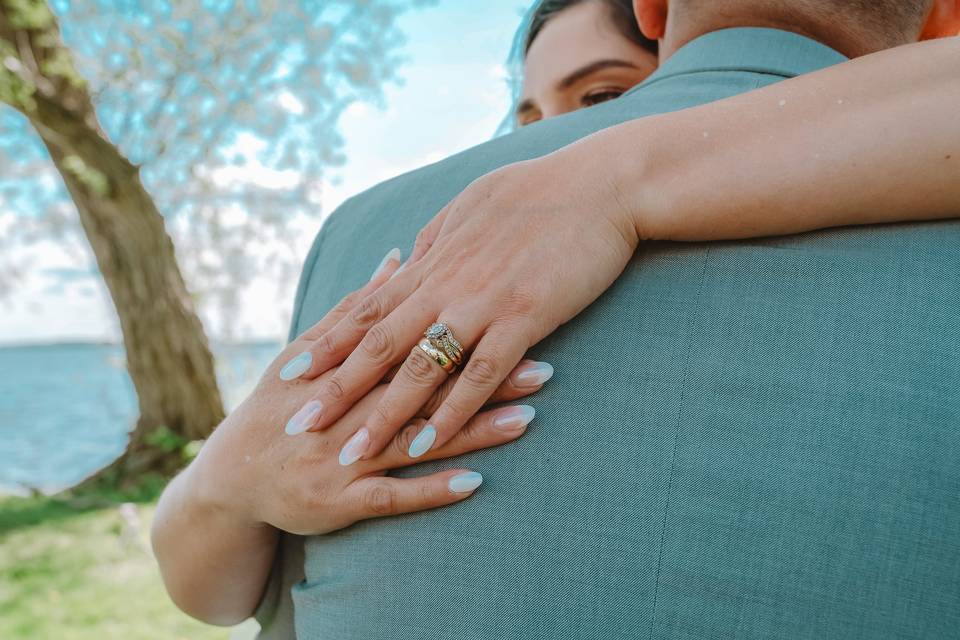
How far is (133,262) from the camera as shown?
20.7 ft

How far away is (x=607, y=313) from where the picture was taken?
3.13 ft

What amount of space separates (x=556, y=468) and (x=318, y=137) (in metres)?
8.92

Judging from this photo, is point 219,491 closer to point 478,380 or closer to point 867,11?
point 478,380

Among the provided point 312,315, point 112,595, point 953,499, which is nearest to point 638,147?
point 953,499

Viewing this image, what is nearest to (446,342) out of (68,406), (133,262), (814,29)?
(814,29)

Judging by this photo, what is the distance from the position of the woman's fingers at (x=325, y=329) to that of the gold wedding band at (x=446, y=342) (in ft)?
0.54

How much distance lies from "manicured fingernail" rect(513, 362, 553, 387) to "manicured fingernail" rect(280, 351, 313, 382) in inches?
13.5

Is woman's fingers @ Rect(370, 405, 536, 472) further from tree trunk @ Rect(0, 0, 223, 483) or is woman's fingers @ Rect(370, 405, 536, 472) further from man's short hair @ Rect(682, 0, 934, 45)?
tree trunk @ Rect(0, 0, 223, 483)

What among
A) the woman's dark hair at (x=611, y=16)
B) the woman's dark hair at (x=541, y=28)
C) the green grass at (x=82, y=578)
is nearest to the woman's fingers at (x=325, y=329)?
the woman's dark hair at (x=541, y=28)

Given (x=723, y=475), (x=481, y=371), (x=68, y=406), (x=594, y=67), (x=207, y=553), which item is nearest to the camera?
(x=723, y=475)

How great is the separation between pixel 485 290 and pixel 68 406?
148 feet

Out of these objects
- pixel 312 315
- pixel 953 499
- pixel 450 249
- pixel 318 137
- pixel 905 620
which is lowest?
pixel 905 620

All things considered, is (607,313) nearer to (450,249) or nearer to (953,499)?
(450,249)

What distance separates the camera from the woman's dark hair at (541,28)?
2650mm
